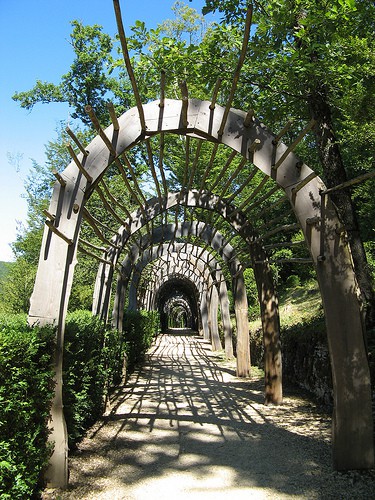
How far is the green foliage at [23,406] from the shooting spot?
8.11ft

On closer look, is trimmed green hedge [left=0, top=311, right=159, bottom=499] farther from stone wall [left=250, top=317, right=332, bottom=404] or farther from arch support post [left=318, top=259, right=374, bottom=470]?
stone wall [left=250, top=317, right=332, bottom=404]

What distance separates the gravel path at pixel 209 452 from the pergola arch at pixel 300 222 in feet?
1.21

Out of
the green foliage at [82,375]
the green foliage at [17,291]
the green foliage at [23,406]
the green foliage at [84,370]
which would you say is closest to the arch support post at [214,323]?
the green foliage at [17,291]

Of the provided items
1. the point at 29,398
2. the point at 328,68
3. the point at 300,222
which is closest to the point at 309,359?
the point at 300,222

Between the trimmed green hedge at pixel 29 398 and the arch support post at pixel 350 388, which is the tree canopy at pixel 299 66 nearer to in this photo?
the arch support post at pixel 350 388

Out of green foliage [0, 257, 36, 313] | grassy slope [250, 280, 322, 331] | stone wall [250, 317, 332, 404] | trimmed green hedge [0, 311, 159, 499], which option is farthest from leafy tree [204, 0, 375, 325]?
green foliage [0, 257, 36, 313]

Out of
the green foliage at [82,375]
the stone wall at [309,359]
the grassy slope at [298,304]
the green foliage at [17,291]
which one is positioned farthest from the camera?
the green foliage at [17,291]

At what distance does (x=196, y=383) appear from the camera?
8.66 metres

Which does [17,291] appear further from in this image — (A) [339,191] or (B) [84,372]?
(A) [339,191]

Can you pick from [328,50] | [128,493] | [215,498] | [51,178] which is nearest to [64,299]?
[128,493]

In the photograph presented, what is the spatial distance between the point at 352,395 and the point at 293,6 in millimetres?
5082

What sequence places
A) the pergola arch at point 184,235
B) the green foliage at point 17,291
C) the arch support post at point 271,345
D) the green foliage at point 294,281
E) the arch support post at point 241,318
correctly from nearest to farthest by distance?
the arch support post at point 271,345 → the pergola arch at point 184,235 → the arch support post at point 241,318 → the green foliage at point 17,291 → the green foliage at point 294,281

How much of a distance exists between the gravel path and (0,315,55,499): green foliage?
61 centimetres

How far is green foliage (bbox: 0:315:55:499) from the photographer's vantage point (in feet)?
8.11
